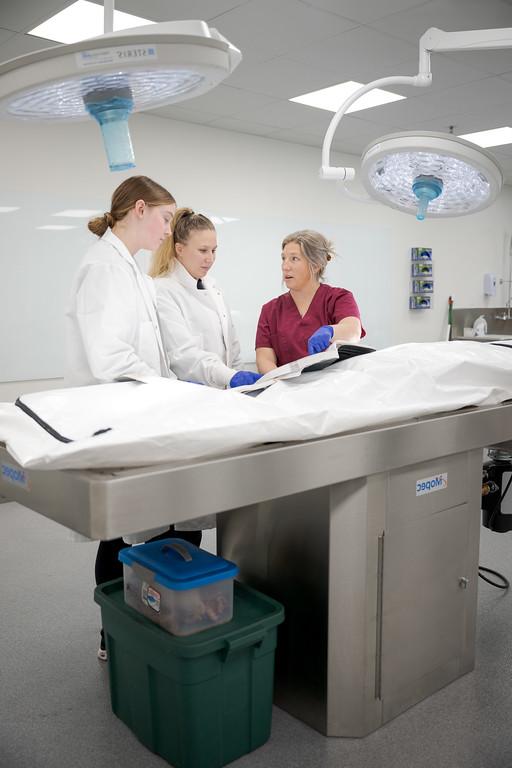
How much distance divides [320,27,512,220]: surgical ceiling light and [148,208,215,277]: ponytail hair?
66 centimetres

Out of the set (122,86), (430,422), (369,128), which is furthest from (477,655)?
(369,128)

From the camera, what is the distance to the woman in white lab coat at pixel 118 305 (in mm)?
1998

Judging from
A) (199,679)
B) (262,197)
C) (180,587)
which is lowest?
(199,679)

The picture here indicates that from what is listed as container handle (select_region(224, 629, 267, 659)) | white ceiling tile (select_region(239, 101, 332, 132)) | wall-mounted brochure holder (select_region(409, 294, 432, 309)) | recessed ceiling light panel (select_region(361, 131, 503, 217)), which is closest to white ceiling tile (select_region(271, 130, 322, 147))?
white ceiling tile (select_region(239, 101, 332, 132))

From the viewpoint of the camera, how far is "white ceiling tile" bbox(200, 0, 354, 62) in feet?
10.3

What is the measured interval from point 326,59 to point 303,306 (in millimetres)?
1728

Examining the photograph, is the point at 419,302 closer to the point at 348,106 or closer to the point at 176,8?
the point at 176,8

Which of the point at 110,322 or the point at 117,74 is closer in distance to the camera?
the point at 117,74

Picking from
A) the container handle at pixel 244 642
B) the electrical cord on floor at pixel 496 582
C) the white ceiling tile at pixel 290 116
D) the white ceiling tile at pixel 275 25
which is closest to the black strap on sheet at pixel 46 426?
the container handle at pixel 244 642

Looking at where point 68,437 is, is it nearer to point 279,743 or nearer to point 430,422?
point 430,422

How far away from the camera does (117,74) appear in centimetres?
118

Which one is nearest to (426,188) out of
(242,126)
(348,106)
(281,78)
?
(348,106)

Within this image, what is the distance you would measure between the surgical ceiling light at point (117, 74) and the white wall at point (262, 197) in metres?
2.94

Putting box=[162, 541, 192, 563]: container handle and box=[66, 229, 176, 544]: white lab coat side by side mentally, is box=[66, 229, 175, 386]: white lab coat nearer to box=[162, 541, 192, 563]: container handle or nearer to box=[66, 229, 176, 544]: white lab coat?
box=[66, 229, 176, 544]: white lab coat
